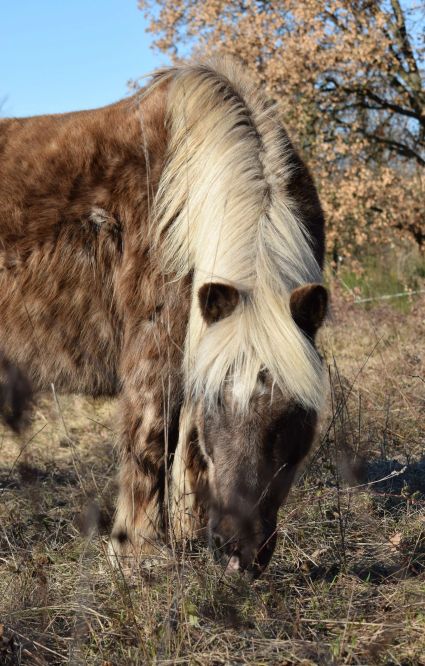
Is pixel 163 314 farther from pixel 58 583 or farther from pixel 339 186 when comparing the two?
pixel 339 186

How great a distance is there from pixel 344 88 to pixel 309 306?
1042cm

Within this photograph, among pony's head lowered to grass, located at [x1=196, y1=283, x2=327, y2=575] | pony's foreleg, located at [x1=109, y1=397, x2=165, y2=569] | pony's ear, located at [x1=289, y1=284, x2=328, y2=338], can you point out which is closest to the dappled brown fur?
pony's foreleg, located at [x1=109, y1=397, x2=165, y2=569]

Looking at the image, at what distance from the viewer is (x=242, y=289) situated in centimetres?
312

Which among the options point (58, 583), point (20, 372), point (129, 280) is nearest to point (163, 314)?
point (129, 280)

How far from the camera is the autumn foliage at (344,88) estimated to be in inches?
461

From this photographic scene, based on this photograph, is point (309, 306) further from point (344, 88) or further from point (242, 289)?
point (344, 88)

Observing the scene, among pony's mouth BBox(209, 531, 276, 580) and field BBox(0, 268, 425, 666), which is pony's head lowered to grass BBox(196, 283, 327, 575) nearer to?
pony's mouth BBox(209, 531, 276, 580)

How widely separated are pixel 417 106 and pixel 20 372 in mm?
10838

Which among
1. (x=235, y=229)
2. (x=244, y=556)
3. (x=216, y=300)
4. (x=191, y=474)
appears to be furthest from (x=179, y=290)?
(x=244, y=556)

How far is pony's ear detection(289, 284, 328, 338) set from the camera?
2.98 m

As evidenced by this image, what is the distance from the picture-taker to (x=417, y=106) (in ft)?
41.8

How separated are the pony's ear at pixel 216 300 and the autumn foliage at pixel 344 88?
29.3ft

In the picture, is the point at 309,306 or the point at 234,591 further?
the point at 309,306

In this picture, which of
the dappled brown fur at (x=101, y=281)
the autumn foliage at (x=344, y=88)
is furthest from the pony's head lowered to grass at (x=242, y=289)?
the autumn foliage at (x=344, y=88)
